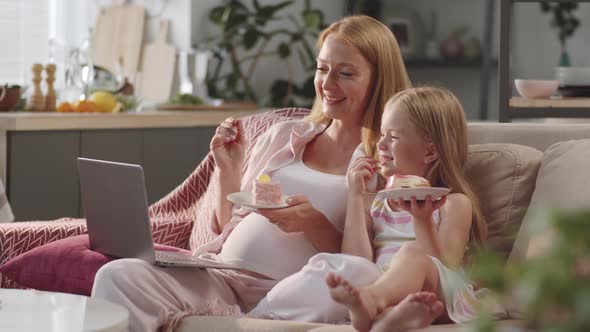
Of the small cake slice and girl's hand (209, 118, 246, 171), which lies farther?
girl's hand (209, 118, 246, 171)

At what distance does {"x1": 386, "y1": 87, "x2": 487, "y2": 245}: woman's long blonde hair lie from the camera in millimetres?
2152

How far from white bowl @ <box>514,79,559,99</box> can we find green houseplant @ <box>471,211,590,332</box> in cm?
244

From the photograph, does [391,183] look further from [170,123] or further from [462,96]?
[462,96]

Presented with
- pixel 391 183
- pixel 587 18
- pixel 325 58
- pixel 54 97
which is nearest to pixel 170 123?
pixel 54 97

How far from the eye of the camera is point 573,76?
113 inches

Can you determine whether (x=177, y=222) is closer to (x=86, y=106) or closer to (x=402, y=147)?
(x=402, y=147)

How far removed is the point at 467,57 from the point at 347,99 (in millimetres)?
4103

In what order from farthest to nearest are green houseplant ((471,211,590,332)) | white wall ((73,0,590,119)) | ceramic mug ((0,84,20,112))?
white wall ((73,0,590,119))
ceramic mug ((0,84,20,112))
green houseplant ((471,211,590,332))

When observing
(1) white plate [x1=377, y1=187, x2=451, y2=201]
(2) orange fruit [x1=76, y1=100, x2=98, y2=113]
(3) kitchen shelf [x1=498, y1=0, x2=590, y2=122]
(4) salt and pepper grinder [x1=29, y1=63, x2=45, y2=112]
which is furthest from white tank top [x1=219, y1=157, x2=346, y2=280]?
(4) salt and pepper grinder [x1=29, y1=63, x2=45, y2=112]

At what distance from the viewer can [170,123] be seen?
4.36m

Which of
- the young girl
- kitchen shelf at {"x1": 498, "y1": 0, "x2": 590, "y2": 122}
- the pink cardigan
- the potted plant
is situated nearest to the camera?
the young girl

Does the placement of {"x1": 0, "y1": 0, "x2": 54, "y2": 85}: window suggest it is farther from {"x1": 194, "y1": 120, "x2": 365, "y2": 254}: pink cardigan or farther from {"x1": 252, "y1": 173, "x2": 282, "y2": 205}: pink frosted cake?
{"x1": 252, "y1": 173, "x2": 282, "y2": 205}: pink frosted cake

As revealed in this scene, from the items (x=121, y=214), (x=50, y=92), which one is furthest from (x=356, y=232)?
(x=50, y=92)

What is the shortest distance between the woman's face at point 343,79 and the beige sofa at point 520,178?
0.97 feet
